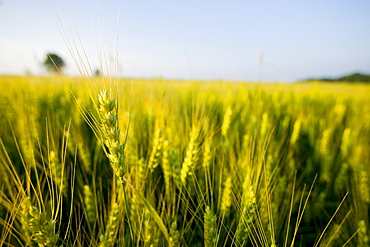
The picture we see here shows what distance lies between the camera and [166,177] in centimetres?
80

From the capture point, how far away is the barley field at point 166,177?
55 centimetres

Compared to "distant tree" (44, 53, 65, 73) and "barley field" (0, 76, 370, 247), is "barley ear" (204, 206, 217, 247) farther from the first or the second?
"distant tree" (44, 53, 65, 73)

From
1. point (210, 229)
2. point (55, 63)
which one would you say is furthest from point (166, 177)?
point (55, 63)

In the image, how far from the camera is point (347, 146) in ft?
4.74

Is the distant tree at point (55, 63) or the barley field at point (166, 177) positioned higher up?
the distant tree at point (55, 63)

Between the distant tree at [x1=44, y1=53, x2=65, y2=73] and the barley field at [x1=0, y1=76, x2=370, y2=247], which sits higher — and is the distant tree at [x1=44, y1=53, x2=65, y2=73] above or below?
above

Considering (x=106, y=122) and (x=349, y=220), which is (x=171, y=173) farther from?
(x=349, y=220)

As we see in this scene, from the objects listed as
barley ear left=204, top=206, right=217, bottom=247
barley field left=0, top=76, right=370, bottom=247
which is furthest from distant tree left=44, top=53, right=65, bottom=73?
barley ear left=204, top=206, right=217, bottom=247

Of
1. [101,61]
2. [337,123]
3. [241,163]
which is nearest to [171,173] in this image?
[241,163]

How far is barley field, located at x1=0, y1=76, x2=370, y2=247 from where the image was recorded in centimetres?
55

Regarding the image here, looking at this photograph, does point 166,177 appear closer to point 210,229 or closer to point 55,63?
point 210,229

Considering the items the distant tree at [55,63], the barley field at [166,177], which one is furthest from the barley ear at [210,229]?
the distant tree at [55,63]

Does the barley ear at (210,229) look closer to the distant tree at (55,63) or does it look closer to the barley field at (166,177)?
the barley field at (166,177)

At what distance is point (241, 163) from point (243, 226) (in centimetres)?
34
